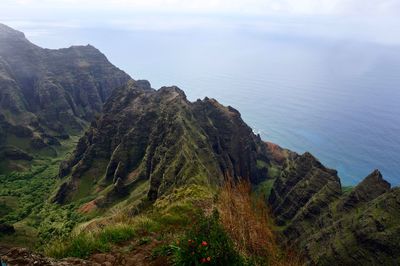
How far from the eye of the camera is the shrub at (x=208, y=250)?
14.5 metres

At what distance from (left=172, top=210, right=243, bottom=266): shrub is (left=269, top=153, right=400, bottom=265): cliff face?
26332mm

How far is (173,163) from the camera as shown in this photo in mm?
89438

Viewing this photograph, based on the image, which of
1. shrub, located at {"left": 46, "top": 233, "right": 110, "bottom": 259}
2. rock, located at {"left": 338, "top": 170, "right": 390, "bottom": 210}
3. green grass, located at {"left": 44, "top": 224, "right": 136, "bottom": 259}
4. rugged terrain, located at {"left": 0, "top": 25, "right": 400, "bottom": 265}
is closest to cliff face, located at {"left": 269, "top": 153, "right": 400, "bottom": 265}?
rock, located at {"left": 338, "top": 170, "right": 390, "bottom": 210}

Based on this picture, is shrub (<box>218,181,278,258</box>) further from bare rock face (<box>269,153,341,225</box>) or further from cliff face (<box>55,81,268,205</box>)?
bare rock face (<box>269,153,341,225</box>)

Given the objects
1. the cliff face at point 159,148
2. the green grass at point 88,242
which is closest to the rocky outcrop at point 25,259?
the green grass at point 88,242

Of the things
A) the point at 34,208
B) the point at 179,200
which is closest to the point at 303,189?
the point at 179,200

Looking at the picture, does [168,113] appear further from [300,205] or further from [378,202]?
[378,202]

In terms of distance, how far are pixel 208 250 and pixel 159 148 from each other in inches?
3682

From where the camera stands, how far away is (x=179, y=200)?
31.2 metres

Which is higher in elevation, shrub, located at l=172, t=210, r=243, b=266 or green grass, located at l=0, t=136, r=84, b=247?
shrub, located at l=172, t=210, r=243, b=266

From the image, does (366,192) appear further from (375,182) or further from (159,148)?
(159,148)

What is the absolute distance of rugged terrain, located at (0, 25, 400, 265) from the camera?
17469 mm

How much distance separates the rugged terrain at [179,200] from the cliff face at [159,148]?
0.47 m

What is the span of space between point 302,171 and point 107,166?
219 feet
